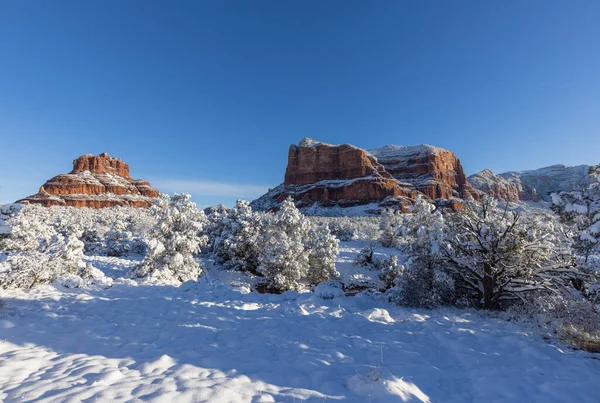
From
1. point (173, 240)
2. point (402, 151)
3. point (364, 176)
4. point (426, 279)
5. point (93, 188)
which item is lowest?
point (426, 279)

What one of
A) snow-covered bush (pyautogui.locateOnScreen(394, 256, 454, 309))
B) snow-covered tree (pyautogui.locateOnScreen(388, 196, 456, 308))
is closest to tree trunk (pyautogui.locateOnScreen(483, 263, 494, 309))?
snow-covered bush (pyautogui.locateOnScreen(394, 256, 454, 309))

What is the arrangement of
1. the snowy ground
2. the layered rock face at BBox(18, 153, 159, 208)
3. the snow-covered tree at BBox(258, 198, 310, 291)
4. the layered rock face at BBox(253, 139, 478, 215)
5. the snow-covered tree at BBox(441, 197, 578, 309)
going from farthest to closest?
the layered rock face at BBox(253, 139, 478, 215) < the layered rock face at BBox(18, 153, 159, 208) < the snow-covered tree at BBox(258, 198, 310, 291) < the snow-covered tree at BBox(441, 197, 578, 309) < the snowy ground

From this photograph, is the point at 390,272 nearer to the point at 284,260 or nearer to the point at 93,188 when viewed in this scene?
the point at 284,260

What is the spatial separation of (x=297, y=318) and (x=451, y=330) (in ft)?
12.6

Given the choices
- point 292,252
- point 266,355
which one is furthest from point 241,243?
point 266,355

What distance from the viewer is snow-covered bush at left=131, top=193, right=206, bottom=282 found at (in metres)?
16.0

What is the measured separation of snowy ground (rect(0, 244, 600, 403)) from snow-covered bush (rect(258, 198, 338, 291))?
34.4ft

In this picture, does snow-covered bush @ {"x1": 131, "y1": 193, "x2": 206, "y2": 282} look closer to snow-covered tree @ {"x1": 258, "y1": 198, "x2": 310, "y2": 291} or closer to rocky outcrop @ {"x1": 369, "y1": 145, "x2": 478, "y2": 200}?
snow-covered tree @ {"x1": 258, "y1": 198, "x2": 310, "y2": 291}

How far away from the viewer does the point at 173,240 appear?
16844 millimetres

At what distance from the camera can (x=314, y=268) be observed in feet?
70.7

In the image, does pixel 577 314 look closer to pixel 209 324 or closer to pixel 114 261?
pixel 209 324

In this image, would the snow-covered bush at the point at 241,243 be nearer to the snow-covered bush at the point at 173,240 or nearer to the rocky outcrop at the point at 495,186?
the snow-covered bush at the point at 173,240

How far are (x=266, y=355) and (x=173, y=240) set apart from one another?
44.6 feet

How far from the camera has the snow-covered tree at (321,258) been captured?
21.4m
